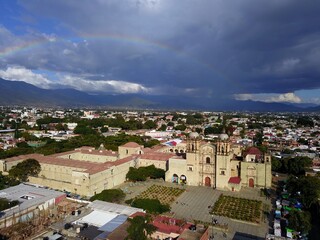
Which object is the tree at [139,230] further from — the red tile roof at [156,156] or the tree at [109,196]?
the red tile roof at [156,156]

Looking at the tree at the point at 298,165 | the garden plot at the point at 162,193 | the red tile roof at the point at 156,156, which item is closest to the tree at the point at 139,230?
the garden plot at the point at 162,193

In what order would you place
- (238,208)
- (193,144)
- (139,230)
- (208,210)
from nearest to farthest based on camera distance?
(139,230), (208,210), (238,208), (193,144)

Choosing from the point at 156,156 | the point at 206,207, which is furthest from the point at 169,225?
the point at 156,156

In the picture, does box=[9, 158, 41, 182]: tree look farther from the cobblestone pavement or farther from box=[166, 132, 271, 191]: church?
the cobblestone pavement

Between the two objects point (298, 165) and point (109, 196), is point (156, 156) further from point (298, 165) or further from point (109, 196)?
point (298, 165)

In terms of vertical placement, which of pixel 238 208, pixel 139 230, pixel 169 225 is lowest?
pixel 238 208

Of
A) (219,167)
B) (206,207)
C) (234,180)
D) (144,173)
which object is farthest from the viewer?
(144,173)

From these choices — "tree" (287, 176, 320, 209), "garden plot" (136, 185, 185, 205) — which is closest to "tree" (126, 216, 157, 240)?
"garden plot" (136, 185, 185, 205)

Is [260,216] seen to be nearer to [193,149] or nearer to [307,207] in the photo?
[307,207]
